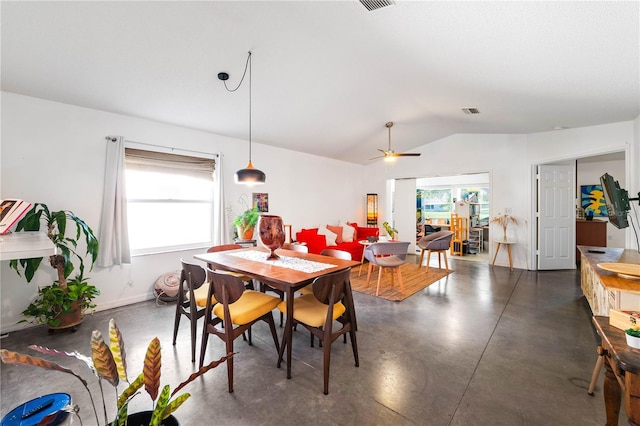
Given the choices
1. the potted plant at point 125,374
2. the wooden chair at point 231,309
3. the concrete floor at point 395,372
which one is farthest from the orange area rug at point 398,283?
the potted plant at point 125,374

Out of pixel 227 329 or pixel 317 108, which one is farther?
pixel 317 108

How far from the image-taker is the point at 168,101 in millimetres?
3377

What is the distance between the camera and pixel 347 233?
659cm

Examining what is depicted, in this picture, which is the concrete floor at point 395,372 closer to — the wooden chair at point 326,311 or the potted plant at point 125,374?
the wooden chair at point 326,311

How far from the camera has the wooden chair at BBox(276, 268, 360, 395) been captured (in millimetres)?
1977

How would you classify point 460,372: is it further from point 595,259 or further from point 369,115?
point 369,115

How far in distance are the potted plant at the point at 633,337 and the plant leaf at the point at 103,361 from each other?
2112 mm

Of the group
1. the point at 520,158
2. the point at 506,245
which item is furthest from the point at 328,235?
the point at 520,158

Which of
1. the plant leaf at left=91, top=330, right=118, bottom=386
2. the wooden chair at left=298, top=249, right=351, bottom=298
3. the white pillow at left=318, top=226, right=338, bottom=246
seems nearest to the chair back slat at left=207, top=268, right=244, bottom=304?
the wooden chair at left=298, top=249, right=351, bottom=298

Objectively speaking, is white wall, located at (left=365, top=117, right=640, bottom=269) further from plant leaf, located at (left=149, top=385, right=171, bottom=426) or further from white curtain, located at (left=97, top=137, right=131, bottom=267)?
white curtain, located at (left=97, top=137, right=131, bottom=267)

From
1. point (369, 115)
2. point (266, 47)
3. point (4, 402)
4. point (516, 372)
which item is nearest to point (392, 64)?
point (266, 47)

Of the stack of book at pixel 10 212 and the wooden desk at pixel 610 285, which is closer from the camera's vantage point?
the stack of book at pixel 10 212

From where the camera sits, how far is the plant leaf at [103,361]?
2.47ft

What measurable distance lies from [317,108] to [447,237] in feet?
11.1
